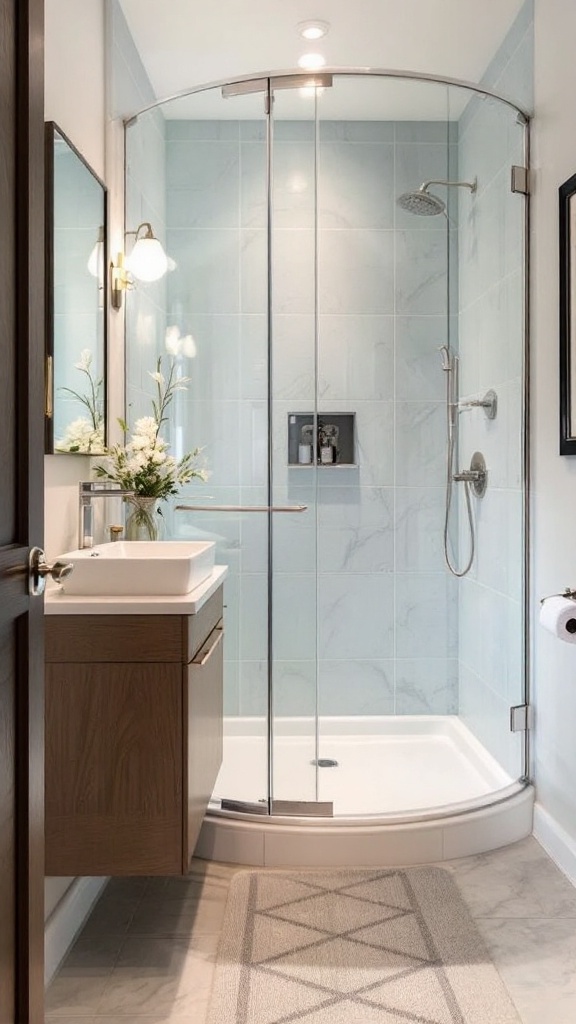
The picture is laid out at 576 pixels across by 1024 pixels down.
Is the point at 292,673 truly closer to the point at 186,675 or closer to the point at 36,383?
the point at 186,675

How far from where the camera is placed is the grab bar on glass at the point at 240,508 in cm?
273

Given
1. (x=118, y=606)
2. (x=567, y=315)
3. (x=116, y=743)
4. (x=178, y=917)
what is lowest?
(x=178, y=917)

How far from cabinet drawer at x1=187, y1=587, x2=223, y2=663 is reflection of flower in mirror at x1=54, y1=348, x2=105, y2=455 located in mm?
546

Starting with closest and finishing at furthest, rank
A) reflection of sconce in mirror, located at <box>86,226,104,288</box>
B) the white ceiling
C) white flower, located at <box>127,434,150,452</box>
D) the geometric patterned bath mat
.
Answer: the geometric patterned bath mat, reflection of sconce in mirror, located at <box>86,226,104,288</box>, white flower, located at <box>127,434,150,452</box>, the white ceiling

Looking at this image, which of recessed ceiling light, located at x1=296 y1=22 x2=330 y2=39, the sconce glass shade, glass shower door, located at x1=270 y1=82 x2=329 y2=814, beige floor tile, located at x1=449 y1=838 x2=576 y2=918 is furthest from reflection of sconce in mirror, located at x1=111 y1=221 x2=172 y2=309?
beige floor tile, located at x1=449 y1=838 x2=576 y2=918

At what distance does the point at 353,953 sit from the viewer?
203 cm

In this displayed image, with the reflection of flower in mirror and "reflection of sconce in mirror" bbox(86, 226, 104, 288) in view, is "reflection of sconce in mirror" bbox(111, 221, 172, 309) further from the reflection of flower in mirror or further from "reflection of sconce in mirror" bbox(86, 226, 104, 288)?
the reflection of flower in mirror

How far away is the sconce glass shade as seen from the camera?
2754mm

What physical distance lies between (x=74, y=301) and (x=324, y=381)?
2.84 ft

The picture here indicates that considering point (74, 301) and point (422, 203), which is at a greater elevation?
point (422, 203)

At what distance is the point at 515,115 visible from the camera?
2.79 metres

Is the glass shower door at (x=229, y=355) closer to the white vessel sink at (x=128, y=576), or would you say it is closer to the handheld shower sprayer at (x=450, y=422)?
the handheld shower sprayer at (x=450, y=422)

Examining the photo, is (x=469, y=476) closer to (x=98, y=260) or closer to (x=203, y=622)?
(x=203, y=622)

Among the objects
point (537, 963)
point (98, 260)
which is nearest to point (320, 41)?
point (98, 260)
